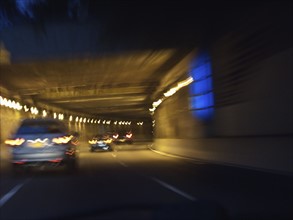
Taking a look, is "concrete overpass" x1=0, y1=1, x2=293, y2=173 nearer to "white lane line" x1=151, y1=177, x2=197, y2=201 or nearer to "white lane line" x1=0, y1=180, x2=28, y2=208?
"white lane line" x1=151, y1=177, x2=197, y2=201

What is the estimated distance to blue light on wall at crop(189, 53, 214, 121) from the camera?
102 ft

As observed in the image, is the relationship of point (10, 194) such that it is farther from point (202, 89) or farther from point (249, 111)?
point (202, 89)

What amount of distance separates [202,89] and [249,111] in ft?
32.6

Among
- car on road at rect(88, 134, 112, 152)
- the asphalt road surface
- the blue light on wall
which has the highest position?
the blue light on wall

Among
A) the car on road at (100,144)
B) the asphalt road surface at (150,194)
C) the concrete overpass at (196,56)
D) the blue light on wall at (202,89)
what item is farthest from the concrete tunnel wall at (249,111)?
the car on road at (100,144)

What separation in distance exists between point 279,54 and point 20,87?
28.1 meters

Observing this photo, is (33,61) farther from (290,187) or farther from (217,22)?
(290,187)

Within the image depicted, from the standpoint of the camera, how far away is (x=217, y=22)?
2372 centimetres

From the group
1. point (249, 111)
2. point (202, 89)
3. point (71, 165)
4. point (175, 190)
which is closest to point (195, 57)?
point (202, 89)

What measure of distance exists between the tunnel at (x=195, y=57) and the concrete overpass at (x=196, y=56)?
0.04 meters

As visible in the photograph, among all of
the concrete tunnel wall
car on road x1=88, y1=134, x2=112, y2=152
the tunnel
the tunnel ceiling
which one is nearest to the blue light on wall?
the tunnel

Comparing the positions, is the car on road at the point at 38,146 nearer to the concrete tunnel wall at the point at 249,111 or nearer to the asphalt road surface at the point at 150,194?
the asphalt road surface at the point at 150,194

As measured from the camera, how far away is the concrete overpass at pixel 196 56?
66.8 feet

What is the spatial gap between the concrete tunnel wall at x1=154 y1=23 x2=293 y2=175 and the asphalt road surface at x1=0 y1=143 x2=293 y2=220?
94 cm
